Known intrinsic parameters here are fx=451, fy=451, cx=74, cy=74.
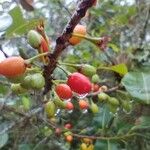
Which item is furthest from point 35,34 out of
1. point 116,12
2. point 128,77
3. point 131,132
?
point 116,12

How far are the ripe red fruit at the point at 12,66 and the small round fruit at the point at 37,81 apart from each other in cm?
4

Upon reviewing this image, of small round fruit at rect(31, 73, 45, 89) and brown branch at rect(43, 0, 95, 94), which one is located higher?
brown branch at rect(43, 0, 95, 94)

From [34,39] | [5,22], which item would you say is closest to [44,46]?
[34,39]

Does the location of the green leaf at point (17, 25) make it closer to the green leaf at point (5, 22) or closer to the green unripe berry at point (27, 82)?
the green leaf at point (5, 22)

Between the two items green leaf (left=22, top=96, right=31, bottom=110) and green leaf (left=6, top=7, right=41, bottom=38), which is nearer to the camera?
green leaf (left=6, top=7, right=41, bottom=38)

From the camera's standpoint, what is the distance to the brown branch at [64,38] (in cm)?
93

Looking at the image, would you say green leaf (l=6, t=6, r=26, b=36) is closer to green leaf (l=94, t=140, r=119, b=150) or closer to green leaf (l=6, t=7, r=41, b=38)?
green leaf (l=6, t=7, r=41, b=38)

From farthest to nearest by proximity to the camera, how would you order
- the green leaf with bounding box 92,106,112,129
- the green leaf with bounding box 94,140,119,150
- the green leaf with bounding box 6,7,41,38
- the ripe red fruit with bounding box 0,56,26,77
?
the green leaf with bounding box 92,106,112,129 → the green leaf with bounding box 94,140,119,150 → the green leaf with bounding box 6,7,41,38 → the ripe red fruit with bounding box 0,56,26,77

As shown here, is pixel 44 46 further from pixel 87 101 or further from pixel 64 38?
pixel 87 101

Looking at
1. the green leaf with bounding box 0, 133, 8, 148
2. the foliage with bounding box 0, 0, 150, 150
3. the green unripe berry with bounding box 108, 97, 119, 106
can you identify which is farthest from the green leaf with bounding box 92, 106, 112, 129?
the green leaf with bounding box 0, 133, 8, 148

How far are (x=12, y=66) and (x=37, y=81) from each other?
3.1 inches

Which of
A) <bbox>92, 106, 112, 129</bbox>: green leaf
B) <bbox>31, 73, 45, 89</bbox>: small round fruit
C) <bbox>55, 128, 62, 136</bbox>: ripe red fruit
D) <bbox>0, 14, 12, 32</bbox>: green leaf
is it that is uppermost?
<bbox>0, 14, 12, 32</bbox>: green leaf

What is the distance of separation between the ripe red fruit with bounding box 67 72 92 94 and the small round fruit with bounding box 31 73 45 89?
0.07m

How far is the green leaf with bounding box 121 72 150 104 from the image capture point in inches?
54.2
